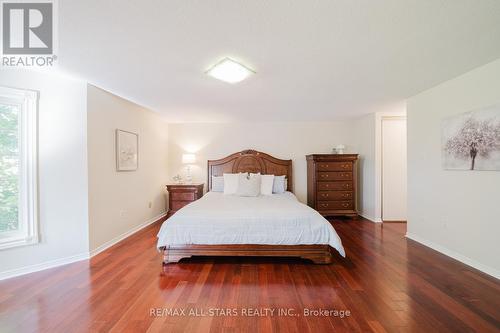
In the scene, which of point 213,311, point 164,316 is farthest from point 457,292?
point 164,316

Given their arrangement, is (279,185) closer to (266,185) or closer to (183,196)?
(266,185)

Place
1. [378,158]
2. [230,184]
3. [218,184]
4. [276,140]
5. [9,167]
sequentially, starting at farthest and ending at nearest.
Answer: [276,140]
[218,184]
[230,184]
[378,158]
[9,167]

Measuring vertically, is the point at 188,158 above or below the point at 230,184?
above

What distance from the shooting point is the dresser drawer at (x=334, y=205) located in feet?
14.7

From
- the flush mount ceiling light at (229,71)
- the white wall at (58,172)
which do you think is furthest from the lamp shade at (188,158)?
the flush mount ceiling light at (229,71)

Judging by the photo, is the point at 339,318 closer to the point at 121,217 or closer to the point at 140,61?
the point at 140,61

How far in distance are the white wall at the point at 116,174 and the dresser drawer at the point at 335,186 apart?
3540 millimetres

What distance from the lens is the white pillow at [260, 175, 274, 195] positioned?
4215mm

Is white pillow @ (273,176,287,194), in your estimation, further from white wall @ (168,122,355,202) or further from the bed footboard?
Result: the bed footboard

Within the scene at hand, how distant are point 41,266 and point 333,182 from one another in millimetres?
4735

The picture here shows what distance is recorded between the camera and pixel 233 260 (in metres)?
2.61

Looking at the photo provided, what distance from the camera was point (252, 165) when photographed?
4.83 meters

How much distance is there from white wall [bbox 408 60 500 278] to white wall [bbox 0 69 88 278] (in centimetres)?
461

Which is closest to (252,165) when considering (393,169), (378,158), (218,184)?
(218,184)
